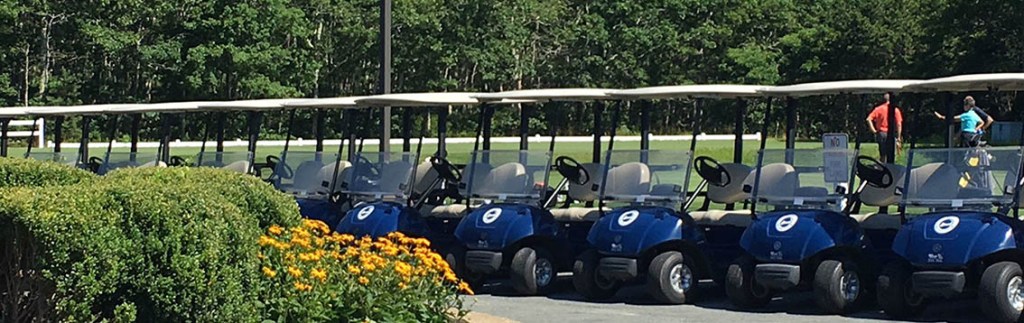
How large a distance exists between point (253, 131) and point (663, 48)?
148 feet

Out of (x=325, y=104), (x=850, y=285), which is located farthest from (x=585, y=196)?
(x=325, y=104)

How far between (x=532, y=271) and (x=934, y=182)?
306cm

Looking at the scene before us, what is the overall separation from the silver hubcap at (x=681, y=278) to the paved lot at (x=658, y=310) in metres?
0.15

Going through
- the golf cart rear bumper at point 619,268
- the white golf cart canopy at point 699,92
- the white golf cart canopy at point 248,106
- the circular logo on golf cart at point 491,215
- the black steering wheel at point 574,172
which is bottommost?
the golf cart rear bumper at point 619,268

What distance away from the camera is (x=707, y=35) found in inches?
2383

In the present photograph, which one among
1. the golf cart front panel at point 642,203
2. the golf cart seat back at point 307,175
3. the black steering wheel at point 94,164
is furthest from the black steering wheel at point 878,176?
the black steering wheel at point 94,164

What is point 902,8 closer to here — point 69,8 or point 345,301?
point 69,8

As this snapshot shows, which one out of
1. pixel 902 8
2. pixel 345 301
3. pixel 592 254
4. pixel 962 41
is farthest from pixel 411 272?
pixel 902 8

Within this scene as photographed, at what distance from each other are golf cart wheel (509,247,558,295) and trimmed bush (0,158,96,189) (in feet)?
11.4

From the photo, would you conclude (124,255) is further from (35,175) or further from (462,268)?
(462,268)

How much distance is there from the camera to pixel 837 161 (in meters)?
11.3

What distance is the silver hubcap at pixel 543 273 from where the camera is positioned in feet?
39.3

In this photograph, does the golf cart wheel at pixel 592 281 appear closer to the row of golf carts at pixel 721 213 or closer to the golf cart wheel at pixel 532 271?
the row of golf carts at pixel 721 213

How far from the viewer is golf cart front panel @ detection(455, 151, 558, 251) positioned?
39.2 feet
